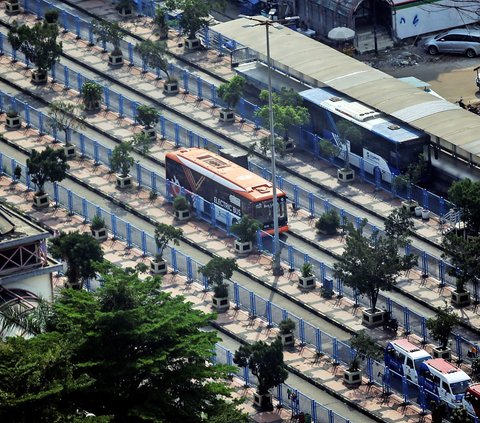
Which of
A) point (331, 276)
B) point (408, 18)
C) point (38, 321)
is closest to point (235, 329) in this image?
point (331, 276)

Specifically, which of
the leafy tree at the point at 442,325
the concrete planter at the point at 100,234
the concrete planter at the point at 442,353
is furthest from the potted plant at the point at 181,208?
the concrete planter at the point at 442,353

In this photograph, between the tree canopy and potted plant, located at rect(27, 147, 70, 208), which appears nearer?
the tree canopy

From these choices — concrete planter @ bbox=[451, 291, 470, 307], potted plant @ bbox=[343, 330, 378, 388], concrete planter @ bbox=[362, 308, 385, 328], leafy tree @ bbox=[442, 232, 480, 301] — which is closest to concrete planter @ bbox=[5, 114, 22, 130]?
concrete planter @ bbox=[362, 308, 385, 328]

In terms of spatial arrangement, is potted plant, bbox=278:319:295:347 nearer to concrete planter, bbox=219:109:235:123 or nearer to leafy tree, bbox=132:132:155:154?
leafy tree, bbox=132:132:155:154

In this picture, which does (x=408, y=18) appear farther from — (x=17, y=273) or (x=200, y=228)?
(x=17, y=273)

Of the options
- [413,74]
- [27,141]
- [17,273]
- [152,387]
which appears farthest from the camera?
[413,74]

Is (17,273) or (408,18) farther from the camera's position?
(408,18)

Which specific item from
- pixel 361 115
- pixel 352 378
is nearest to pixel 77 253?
pixel 352 378

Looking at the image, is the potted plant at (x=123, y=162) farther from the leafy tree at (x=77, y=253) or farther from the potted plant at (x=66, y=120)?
the leafy tree at (x=77, y=253)
